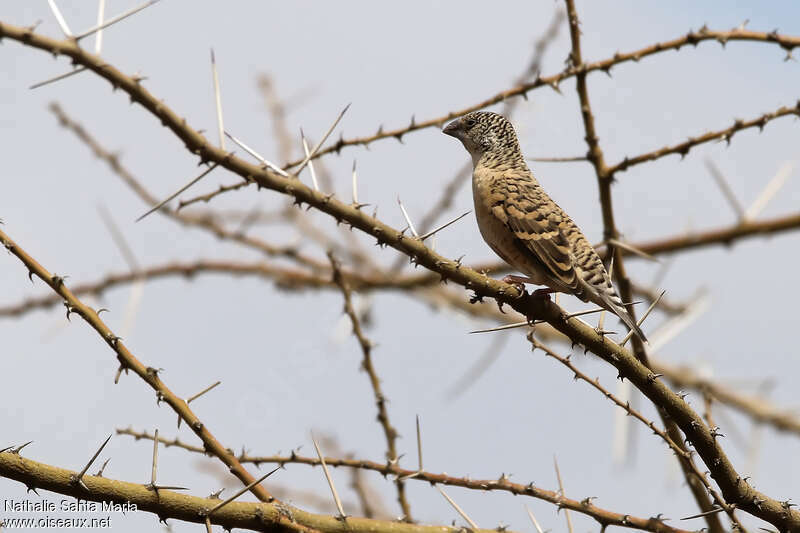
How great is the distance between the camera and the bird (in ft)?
18.1

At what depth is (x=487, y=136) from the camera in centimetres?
757

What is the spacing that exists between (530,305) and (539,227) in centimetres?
174

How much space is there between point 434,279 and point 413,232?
11.5 feet

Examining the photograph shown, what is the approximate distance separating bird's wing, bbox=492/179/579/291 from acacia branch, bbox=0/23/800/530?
4.48 ft

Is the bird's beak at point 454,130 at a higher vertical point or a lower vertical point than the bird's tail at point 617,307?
Result: higher

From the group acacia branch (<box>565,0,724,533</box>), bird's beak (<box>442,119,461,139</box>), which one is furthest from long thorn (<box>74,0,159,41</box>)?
bird's beak (<box>442,119,461,139</box>)

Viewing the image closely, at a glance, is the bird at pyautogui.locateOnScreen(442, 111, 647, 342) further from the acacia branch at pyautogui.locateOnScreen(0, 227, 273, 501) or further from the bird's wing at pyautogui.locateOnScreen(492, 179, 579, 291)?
the acacia branch at pyautogui.locateOnScreen(0, 227, 273, 501)

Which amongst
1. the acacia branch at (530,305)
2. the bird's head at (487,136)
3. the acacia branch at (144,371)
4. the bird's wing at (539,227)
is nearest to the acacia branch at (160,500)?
the acacia branch at (144,371)

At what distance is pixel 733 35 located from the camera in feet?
16.7

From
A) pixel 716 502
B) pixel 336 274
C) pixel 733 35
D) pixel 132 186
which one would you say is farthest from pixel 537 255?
pixel 132 186

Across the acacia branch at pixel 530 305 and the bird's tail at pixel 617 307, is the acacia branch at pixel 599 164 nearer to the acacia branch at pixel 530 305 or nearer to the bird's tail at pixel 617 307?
the bird's tail at pixel 617 307

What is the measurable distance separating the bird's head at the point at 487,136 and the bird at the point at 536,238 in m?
0.27

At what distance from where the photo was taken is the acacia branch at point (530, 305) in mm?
3707

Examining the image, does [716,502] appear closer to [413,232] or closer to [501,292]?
[501,292]
